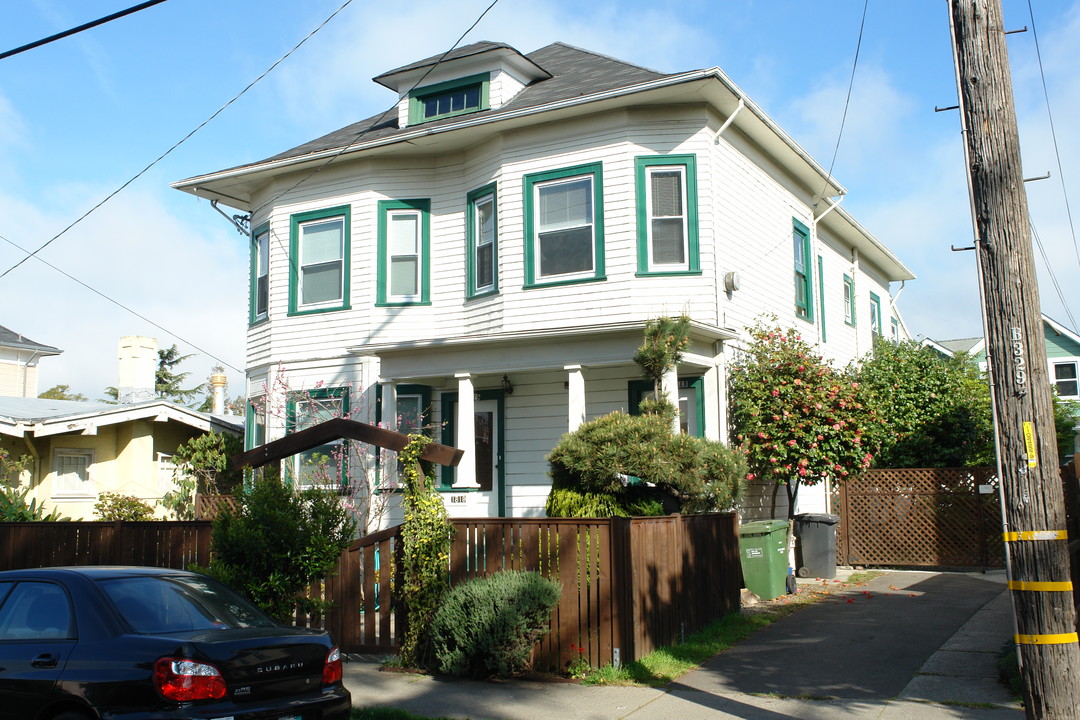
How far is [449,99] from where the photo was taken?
17266 mm

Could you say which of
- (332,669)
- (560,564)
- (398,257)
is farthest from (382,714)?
(398,257)

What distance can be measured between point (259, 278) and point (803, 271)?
34.1 feet

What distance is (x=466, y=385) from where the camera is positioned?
14977 mm

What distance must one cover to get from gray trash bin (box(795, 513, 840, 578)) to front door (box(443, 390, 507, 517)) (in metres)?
4.75

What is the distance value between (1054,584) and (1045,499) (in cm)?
49

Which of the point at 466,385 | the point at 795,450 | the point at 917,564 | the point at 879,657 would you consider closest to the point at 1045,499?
the point at 879,657

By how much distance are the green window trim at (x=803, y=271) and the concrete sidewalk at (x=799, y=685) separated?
8331 millimetres

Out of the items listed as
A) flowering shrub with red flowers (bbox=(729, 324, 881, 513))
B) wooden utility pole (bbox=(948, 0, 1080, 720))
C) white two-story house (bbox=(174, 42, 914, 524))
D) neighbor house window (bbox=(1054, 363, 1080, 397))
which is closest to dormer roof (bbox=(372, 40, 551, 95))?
white two-story house (bbox=(174, 42, 914, 524))

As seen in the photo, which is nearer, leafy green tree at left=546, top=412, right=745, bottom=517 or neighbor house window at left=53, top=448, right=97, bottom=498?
leafy green tree at left=546, top=412, right=745, bottom=517

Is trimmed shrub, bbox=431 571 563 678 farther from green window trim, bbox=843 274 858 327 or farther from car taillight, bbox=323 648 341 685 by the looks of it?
green window trim, bbox=843 274 858 327

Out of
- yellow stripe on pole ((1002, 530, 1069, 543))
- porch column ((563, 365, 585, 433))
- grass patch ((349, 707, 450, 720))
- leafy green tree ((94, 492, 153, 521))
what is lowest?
grass patch ((349, 707, 450, 720))

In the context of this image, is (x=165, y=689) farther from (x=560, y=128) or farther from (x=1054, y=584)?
(x=560, y=128)

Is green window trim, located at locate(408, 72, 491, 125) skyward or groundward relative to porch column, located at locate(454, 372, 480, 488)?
skyward

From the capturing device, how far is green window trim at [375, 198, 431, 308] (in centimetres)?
1686
